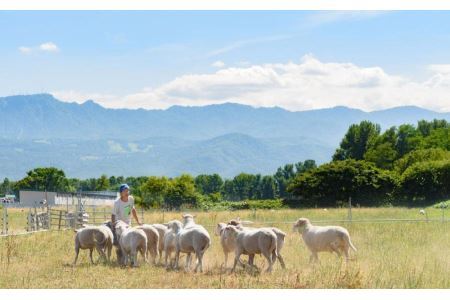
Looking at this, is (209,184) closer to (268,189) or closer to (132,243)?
(268,189)

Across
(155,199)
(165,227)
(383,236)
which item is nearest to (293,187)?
(155,199)

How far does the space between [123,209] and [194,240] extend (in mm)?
2610

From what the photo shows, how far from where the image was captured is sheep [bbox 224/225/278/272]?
15125 millimetres

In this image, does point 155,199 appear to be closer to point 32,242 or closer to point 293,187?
point 293,187

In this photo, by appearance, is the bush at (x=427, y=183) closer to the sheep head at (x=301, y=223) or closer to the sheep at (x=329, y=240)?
the sheep head at (x=301, y=223)

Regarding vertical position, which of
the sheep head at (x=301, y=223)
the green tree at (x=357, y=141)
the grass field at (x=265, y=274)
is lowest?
the grass field at (x=265, y=274)

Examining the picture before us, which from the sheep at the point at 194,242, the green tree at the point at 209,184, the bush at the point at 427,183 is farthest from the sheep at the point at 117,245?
the green tree at the point at 209,184

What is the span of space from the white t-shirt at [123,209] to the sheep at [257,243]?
9.92 ft

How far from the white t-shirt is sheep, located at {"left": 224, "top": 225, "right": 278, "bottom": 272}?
302cm

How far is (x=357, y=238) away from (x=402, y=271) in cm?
1093

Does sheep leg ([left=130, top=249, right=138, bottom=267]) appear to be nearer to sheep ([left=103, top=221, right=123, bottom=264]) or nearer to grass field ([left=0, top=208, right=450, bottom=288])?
grass field ([left=0, top=208, right=450, bottom=288])

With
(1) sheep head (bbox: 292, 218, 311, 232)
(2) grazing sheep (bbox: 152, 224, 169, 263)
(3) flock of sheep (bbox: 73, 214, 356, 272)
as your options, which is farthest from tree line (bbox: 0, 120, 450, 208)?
(2) grazing sheep (bbox: 152, 224, 169, 263)

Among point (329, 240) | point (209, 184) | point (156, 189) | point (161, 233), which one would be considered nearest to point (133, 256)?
point (161, 233)

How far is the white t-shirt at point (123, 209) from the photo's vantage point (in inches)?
682
